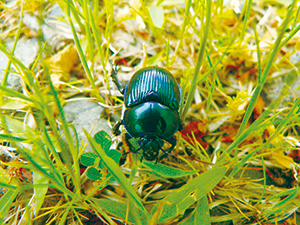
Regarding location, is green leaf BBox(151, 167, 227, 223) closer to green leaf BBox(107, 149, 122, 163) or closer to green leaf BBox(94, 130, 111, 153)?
green leaf BBox(107, 149, 122, 163)

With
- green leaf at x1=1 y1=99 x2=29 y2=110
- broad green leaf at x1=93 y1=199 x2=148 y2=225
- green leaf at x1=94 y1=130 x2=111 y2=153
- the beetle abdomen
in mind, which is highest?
the beetle abdomen

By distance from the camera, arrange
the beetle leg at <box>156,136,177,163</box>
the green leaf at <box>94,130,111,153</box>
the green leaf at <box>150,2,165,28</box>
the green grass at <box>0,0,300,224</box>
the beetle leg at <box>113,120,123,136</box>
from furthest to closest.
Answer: the green leaf at <box>150,2,165,28</box> < the beetle leg at <box>113,120,123,136</box> < the beetle leg at <box>156,136,177,163</box> < the green leaf at <box>94,130,111,153</box> < the green grass at <box>0,0,300,224</box>

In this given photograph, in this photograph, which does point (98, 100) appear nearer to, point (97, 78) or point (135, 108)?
point (97, 78)

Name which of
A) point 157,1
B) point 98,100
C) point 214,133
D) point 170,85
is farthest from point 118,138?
point 157,1

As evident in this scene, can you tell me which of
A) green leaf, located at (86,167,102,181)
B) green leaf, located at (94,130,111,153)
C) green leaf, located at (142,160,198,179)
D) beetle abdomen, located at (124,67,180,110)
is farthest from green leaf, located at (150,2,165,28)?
green leaf, located at (86,167,102,181)

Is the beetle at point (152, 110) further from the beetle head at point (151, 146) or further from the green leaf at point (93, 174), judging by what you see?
the green leaf at point (93, 174)

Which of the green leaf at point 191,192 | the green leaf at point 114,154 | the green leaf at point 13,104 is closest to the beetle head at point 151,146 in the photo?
the green leaf at point 114,154

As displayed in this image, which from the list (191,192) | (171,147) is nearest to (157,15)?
(171,147)

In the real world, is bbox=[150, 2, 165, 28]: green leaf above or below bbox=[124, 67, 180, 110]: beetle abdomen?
above
